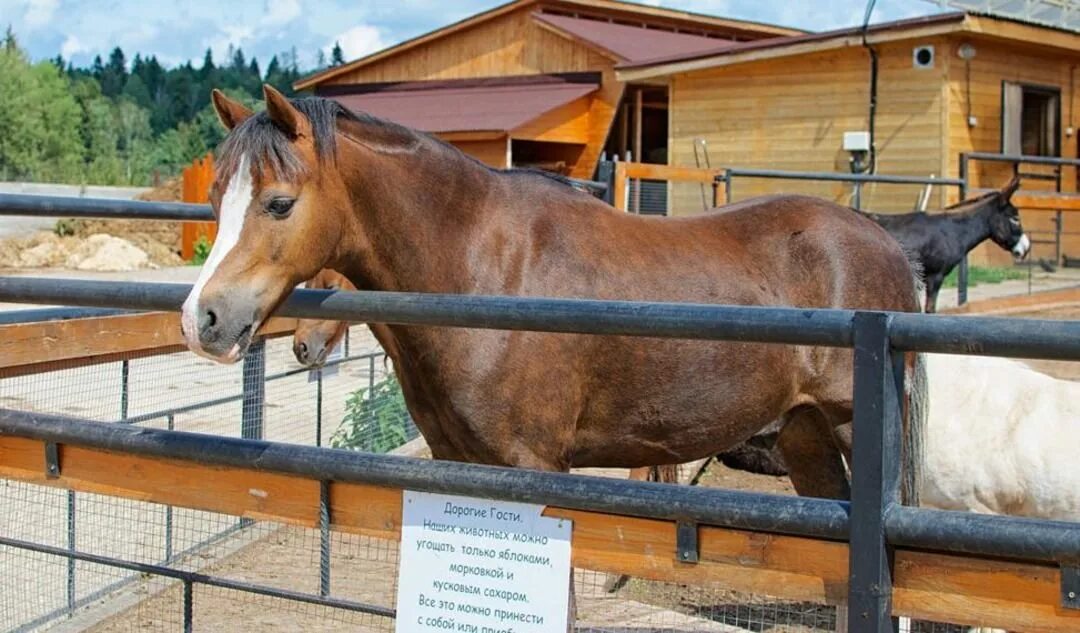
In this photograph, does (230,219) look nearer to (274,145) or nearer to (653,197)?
(274,145)

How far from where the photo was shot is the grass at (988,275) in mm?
16267

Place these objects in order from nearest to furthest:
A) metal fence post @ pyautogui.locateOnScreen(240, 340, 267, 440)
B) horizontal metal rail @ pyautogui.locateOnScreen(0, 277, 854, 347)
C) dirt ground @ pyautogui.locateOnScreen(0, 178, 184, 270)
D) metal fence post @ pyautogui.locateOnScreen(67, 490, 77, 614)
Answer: horizontal metal rail @ pyautogui.locateOnScreen(0, 277, 854, 347) → metal fence post @ pyautogui.locateOnScreen(67, 490, 77, 614) → metal fence post @ pyautogui.locateOnScreen(240, 340, 267, 440) → dirt ground @ pyautogui.locateOnScreen(0, 178, 184, 270)

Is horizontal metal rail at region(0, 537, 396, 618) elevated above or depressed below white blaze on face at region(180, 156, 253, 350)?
below

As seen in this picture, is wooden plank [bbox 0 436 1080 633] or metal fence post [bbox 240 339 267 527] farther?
metal fence post [bbox 240 339 267 527]

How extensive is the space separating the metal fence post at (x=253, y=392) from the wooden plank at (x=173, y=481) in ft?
8.51

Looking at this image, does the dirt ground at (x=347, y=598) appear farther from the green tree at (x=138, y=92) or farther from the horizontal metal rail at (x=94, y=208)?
the green tree at (x=138, y=92)

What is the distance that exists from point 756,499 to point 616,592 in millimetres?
3730

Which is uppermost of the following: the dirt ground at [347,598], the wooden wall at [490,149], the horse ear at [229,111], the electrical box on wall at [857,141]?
the wooden wall at [490,149]

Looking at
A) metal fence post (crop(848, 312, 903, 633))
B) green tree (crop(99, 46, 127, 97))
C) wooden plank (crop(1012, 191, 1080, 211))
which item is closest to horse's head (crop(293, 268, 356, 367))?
metal fence post (crop(848, 312, 903, 633))

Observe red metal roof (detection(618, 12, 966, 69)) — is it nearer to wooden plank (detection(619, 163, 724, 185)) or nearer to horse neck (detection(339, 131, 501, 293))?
wooden plank (detection(619, 163, 724, 185))

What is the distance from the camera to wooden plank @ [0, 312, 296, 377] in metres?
3.62

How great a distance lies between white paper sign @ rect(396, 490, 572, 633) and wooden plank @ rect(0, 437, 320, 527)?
0.88 ft

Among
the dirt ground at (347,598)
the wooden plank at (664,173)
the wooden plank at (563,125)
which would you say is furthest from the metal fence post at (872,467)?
the wooden plank at (563,125)

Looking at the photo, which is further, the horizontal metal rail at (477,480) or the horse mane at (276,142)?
the horse mane at (276,142)
